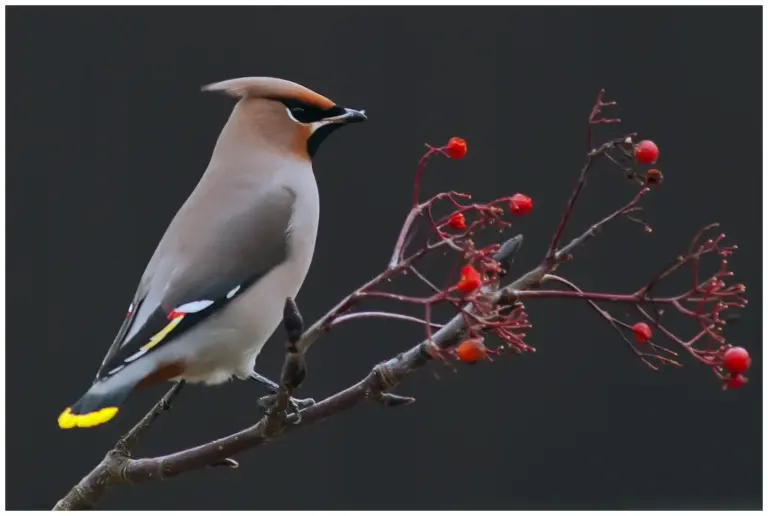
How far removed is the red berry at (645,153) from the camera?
1.21 metres

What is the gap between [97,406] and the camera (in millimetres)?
1292

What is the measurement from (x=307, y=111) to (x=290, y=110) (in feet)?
0.14

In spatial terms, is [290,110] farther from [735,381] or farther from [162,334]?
[735,381]

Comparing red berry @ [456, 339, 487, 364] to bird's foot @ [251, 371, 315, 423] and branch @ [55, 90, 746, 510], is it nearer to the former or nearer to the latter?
branch @ [55, 90, 746, 510]

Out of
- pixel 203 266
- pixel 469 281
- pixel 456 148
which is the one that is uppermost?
pixel 456 148

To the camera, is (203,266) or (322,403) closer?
(322,403)

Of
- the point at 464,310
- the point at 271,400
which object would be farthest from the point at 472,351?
the point at 271,400

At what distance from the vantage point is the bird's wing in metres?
1.45

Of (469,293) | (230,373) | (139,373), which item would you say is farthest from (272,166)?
(469,293)

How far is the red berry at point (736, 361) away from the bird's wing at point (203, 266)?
0.75 metres

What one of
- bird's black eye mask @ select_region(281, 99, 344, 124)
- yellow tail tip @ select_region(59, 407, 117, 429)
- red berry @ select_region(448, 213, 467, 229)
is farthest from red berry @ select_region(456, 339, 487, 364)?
bird's black eye mask @ select_region(281, 99, 344, 124)

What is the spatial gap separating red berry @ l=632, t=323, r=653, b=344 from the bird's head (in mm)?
583

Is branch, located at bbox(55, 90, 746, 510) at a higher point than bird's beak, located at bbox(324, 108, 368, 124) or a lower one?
lower

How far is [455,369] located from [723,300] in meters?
0.40
